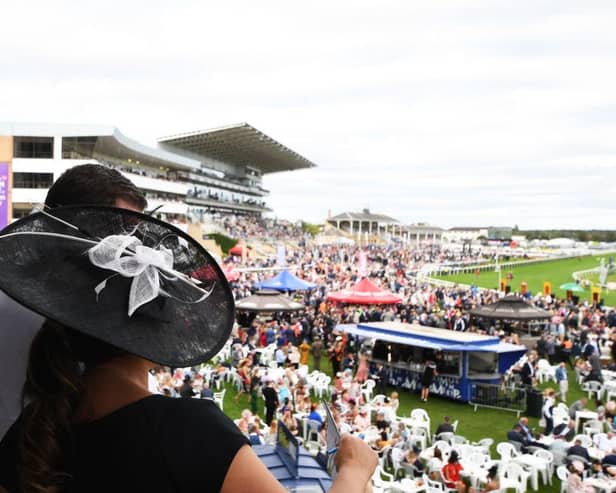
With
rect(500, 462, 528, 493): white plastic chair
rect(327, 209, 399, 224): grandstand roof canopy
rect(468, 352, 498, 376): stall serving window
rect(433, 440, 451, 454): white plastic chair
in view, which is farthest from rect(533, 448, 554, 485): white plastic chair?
rect(327, 209, 399, 224): grandstand roof canopy

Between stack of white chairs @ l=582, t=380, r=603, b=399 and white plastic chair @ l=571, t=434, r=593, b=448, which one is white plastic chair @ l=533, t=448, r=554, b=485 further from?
stack of white chairs @ l=582, t=380, r=603, b=399

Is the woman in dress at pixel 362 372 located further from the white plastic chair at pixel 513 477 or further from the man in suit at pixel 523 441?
the white plastic chair at pixel 513 477

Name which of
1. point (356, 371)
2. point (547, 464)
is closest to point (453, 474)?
point (547, 464)

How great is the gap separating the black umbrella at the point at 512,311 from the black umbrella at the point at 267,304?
6.72 m

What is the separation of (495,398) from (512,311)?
742cm

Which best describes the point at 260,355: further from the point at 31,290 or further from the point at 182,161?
the point at 182,161

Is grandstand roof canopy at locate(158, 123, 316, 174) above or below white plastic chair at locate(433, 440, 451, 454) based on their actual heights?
above

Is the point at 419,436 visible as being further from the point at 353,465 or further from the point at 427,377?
the point at 353,465

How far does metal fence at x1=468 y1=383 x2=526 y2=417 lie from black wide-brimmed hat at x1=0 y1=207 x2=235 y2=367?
14134 millimetres

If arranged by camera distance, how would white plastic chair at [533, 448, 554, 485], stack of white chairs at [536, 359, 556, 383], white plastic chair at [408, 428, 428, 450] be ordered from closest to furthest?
white plastic chair at [533, 448, 554, 485]
white plastic chair at [408, 428, 428, 450]
stack of white chairs at [536, 359, 556, 383]

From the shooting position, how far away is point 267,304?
20969 mm

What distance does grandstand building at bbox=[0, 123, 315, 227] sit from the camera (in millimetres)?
45000

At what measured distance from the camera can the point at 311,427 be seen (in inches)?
432

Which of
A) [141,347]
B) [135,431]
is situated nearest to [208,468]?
[135,431]
